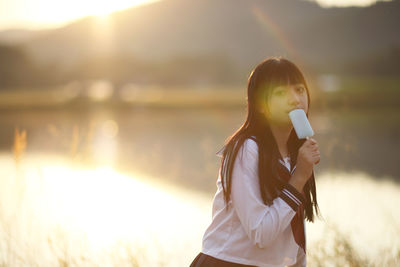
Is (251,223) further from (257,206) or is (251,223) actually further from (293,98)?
(293,98)

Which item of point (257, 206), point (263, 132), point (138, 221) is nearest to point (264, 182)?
point (257, 206)

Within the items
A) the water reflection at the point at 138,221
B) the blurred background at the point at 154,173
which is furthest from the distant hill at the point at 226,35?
the water reflection at the point at 138,221

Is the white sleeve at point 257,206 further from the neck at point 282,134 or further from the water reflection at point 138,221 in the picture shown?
the water reflection at point 138,221

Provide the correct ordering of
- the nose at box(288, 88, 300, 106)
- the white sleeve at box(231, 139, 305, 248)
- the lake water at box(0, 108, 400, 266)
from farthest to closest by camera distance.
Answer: the lake water at box(0, 108, 400, 266) → the nose at box(288, 88, 300, 106) → the white sleeve at box(231, 139, 305, 248)

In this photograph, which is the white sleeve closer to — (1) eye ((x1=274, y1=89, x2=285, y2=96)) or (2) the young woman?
(2) the young woman

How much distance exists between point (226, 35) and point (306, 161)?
117 m

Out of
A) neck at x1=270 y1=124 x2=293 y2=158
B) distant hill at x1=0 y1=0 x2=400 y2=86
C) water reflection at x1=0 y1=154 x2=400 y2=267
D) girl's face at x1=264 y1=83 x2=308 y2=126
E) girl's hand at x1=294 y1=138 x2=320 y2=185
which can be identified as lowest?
water reflection at x1=0 y1=154 x2=400 y2=267

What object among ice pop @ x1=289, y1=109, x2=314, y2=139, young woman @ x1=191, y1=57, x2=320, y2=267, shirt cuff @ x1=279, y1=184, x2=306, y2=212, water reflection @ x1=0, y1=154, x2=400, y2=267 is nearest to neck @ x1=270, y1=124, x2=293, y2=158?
young woman @ x1=191, y1=57, x2=320, y2=267

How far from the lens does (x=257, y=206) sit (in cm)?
146

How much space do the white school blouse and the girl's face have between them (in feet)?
0.42

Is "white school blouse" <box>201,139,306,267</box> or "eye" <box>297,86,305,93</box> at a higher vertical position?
"eye" <box>297,86,305,93</box>

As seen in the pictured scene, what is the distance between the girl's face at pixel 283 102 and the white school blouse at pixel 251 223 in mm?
129

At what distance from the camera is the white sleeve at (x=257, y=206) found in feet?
4.77

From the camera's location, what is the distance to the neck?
1633 mm
